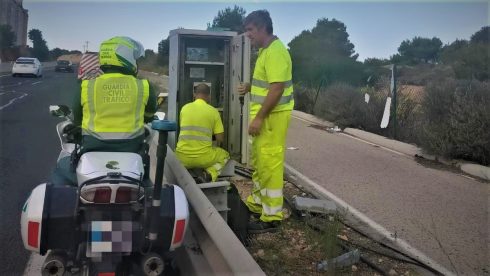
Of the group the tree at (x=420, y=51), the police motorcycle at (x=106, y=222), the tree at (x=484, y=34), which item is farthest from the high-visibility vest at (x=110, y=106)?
the tree at (x=420, y=51)

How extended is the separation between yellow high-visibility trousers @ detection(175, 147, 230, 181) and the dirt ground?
1163 millimetres

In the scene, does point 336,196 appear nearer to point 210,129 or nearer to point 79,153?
point 210,129

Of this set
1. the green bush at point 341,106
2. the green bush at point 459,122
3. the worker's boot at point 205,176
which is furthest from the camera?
the green bush at point 341,106

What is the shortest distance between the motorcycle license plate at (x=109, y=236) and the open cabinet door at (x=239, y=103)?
15.0 ft

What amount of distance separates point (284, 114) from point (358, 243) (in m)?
1.50

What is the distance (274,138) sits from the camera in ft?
16.8

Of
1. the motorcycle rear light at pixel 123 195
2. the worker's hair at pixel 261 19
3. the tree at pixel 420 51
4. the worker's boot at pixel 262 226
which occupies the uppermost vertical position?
the tree at pixel 420 51

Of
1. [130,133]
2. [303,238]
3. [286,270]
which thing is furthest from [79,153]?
[303,238]

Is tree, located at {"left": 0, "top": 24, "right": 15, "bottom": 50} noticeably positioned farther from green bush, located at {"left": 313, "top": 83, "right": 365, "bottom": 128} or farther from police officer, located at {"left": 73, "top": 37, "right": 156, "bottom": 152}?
police officer, located at {"left": 73, "top": 37, "right": 156, "bottom": 152}

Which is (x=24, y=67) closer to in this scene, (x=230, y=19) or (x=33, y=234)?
(x=230, y=19)

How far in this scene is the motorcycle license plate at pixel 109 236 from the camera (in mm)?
2967

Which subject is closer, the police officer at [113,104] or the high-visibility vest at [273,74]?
the police officer at [113,104]

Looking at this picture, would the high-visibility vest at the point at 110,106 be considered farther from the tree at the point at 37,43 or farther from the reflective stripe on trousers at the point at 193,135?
the tree at the point at 37,43

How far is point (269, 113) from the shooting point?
506 cm
